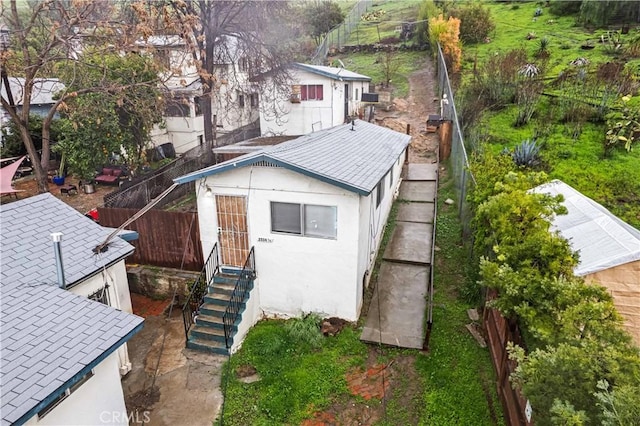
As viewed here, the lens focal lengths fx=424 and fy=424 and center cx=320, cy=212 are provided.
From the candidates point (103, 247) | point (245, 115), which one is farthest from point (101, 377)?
point (245, 115)

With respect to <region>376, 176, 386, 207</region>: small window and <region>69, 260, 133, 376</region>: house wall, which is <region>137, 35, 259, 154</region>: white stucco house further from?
<region>69, 260, 133, 376</region>: house wall

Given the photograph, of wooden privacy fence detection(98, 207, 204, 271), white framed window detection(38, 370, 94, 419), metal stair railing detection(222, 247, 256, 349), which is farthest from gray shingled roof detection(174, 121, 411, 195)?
white framed window detection(38, 370, 94, 419)

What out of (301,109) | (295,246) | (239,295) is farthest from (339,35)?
(239,295)

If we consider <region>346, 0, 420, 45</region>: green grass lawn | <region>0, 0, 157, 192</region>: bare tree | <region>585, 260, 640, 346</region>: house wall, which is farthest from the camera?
<region>346, 0, 420, 45</region>: green grass lawn

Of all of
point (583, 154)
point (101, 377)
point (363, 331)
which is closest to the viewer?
point (101, 377)

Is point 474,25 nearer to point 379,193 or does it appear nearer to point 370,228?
point 379,193

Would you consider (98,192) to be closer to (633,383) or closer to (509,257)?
(509,257)

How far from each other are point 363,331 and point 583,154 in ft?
40.4

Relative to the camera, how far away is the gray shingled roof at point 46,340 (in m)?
5.48

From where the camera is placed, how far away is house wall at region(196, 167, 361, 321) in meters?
10.1

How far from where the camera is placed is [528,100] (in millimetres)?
19953

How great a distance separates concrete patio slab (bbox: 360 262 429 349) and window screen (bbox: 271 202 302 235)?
9.80 feet

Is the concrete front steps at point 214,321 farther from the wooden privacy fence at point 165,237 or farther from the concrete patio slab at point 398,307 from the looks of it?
the concrete patio slab at point 398,307

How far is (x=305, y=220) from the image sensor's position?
1036 cm
